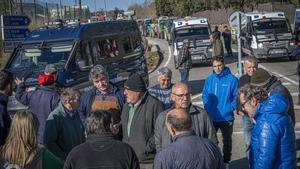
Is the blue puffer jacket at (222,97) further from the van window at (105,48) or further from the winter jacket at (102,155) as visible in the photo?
the van window at (105,48)

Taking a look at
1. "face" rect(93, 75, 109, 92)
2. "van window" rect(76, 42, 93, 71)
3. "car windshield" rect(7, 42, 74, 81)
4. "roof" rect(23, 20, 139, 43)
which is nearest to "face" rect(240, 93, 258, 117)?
"face" rect(93, 75, 109, 92)

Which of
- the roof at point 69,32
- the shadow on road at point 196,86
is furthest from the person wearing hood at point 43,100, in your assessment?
the shadow on road at point 196,86

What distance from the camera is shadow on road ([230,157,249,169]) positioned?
28.6 ft

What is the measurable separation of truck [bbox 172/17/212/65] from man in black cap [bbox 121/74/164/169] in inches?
733

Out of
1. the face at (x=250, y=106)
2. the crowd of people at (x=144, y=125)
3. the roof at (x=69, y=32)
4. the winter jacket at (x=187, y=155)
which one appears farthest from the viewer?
the roof at (x=69, y=32)

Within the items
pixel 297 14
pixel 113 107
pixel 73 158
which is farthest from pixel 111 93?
pixel 297 14

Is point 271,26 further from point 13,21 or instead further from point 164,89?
point 164,89

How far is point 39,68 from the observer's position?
12.2m

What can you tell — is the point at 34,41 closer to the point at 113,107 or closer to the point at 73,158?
the point at 113,107

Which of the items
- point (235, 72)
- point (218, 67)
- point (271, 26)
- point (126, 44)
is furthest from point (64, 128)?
point (271, 26)

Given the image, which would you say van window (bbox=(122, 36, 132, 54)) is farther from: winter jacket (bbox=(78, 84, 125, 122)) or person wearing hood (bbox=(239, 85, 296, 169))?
person wearing hood (bbox=(239, 85, 296, 169))

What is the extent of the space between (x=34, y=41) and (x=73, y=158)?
8937 mm

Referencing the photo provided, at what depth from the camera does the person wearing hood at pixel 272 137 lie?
4.98m

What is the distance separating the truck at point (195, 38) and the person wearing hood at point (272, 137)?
19.6 metres
